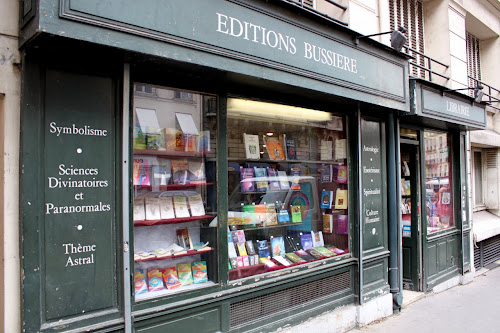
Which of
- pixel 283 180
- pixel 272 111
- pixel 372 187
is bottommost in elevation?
pixel 372 187

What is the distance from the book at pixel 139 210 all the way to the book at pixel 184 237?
0.53 m

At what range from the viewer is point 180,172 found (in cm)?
404

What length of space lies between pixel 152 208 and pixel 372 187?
11.1ft

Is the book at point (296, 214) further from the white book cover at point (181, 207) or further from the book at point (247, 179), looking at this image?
the white book cover at point (181, 207)

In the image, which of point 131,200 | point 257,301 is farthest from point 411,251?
point 131,200

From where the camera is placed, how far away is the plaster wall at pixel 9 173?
2.64 meters

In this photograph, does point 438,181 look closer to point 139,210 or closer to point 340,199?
point 340,199

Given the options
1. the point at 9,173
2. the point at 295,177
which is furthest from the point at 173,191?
the point at 295,177

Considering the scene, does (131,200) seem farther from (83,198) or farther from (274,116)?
(274,116)

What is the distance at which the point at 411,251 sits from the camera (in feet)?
22.4

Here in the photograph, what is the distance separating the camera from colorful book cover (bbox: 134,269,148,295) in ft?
11.3

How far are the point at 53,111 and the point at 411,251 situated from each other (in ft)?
20.6

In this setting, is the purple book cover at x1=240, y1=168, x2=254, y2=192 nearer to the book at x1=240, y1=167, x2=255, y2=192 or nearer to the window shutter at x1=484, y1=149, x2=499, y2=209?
the book at x1=240, y1=167, x2=255, y2=192

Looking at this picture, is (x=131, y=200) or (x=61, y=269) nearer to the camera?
(x=61, y=269)
